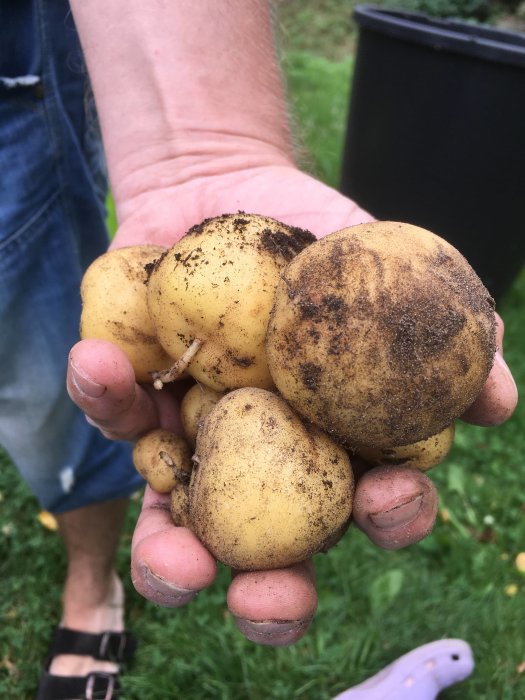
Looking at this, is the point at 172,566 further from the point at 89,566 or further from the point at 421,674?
the point at 89,566

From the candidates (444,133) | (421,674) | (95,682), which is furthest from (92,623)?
(444,133)

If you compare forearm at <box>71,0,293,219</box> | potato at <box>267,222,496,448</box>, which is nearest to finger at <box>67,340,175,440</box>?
potato at <box>267,222,496,448</box>

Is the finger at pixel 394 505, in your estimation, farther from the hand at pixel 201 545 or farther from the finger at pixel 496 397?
the finger at pixel 496 397

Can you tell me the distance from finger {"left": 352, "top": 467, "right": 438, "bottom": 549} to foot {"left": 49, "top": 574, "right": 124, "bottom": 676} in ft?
5.63

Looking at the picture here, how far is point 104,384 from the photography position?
65.2 inches

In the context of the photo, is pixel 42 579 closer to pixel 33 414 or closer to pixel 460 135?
pixel 33 414

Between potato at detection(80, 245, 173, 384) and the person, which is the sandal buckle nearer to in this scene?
the person

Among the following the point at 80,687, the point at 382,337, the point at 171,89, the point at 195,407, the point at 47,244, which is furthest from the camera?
the point at 80,687

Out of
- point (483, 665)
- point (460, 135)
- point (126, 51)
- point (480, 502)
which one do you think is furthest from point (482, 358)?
point (460, 135)

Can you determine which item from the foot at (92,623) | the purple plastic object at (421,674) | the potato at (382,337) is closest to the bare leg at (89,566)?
the foot at (92,623)

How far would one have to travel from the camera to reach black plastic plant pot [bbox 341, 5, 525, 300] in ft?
12.2

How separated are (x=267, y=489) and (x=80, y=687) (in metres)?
1.78

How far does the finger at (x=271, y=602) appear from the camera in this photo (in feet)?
4.96

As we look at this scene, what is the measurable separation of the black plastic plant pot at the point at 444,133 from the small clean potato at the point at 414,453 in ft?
8.68
